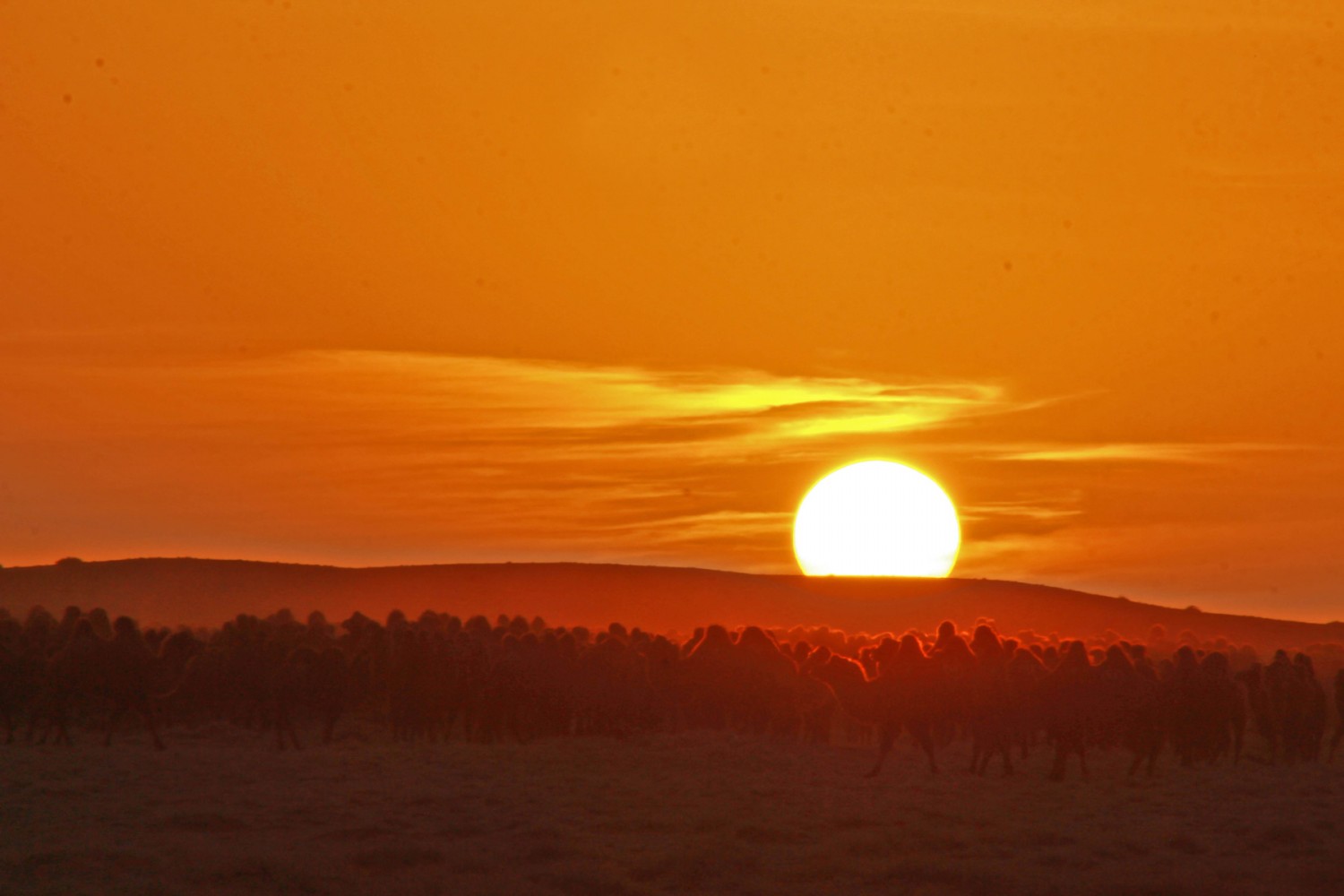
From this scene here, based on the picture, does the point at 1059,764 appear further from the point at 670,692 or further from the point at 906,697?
the point at 670,692

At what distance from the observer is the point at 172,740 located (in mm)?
25406

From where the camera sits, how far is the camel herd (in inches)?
960

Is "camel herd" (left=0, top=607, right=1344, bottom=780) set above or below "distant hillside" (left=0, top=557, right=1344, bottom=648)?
below

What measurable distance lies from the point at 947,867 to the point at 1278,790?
9.11 metres

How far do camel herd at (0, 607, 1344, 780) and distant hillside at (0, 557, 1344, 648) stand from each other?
252 ft

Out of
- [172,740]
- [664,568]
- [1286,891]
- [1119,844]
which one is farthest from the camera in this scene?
[664,568]

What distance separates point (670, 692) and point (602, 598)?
102550mm

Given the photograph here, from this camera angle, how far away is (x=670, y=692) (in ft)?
96.6

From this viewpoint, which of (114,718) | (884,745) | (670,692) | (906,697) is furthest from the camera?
(670,692)

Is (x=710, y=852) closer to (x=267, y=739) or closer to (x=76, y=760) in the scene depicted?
(x=76, y=760)

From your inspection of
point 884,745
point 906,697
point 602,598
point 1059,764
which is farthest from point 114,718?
point 602,598

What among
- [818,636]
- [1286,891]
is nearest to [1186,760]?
[1286,891]

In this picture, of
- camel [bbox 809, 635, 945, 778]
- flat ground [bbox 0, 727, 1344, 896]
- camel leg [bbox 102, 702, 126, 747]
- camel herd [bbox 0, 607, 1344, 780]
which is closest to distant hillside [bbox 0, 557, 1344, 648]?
camel herd [bbox 0, 607, 1344, 780]

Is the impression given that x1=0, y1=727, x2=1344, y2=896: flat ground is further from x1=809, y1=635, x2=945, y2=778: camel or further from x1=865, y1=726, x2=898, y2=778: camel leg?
x1=809, y1=635, x2=945, y2=778: camel
